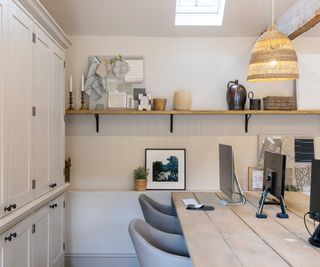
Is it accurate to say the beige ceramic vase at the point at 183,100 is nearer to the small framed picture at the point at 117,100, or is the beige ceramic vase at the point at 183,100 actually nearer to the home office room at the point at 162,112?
the home office room at the point at 162,112

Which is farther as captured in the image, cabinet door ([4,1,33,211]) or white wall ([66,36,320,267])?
white wall ([66,36,320,267])

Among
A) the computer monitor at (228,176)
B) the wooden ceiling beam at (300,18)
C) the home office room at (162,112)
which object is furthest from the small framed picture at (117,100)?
the wooden ceiling beam at (300,18)

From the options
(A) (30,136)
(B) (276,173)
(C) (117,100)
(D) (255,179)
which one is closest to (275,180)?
(B) (276,173)

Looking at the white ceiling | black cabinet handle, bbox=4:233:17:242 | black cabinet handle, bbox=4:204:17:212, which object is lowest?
black cabinet handle, bbox=4:233:17:242

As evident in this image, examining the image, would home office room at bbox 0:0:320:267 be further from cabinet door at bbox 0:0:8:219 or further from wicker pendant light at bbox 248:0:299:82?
cabinet door at bbox 0:0:8:219

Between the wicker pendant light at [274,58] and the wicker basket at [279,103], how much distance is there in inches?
44.2

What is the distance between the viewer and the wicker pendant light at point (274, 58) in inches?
94.8

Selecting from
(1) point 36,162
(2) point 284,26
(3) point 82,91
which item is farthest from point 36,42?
(2) point 284,26

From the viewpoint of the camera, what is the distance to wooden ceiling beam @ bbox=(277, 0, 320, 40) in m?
2.76

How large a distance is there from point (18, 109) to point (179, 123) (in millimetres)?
1998

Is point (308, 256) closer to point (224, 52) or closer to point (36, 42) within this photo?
point (36, 42)

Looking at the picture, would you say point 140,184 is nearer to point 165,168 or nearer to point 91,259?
point 165,168

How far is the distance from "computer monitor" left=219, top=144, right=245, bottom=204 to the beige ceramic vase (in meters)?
0.70

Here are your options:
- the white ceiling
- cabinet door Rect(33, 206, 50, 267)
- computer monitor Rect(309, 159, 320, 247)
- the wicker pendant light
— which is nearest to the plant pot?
cabinet door Rect(33, 206, 50, 267)
